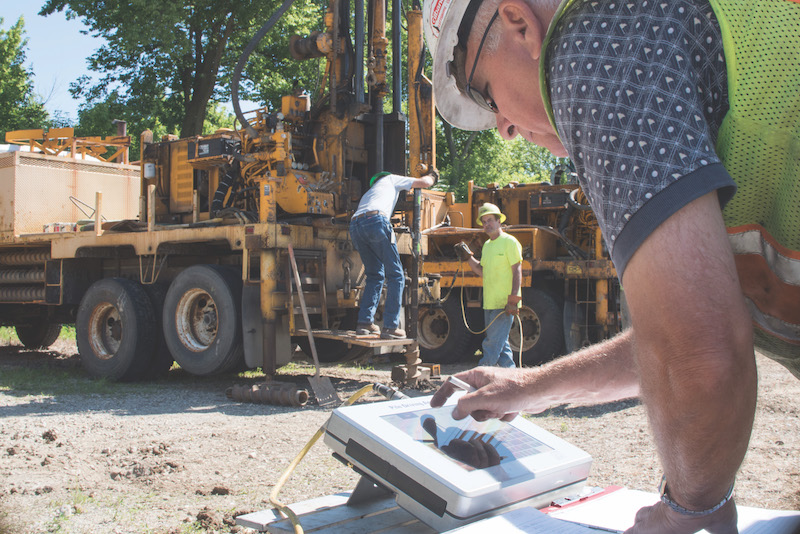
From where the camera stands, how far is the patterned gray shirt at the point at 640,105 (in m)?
0.98

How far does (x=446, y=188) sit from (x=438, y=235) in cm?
1754

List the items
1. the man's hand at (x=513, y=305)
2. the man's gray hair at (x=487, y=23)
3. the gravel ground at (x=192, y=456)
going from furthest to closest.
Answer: the man's hand at (x=513, y=305) < the gravel ground at (x=192, y=456) < the man's gray hair at (x=487, y=23)

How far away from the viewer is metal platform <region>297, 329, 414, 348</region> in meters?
7.90

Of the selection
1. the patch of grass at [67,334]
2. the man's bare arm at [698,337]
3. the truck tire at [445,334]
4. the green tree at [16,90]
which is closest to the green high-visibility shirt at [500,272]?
the truck tire at [445,334]

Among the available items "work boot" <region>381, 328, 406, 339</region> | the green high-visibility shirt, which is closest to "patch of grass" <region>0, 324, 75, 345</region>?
"work boot" <region>381, 328, 406, 339</region>

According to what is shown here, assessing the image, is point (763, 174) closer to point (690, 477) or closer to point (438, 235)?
point (690, 477)

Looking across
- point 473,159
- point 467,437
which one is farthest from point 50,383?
point 473,159

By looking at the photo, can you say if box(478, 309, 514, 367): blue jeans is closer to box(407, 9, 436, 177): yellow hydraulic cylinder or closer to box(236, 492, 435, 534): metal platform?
box(407, 9, 436, 177): yellow hydraulic cylinder

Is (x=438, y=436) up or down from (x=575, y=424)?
up

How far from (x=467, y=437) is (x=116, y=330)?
8.29 metres

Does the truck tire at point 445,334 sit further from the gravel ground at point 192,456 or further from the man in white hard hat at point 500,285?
the gravel ground at point 192,456

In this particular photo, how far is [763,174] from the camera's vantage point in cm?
108

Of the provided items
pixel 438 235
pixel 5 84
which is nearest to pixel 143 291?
pixel 438 235

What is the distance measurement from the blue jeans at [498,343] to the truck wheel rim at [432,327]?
3.56 metres
